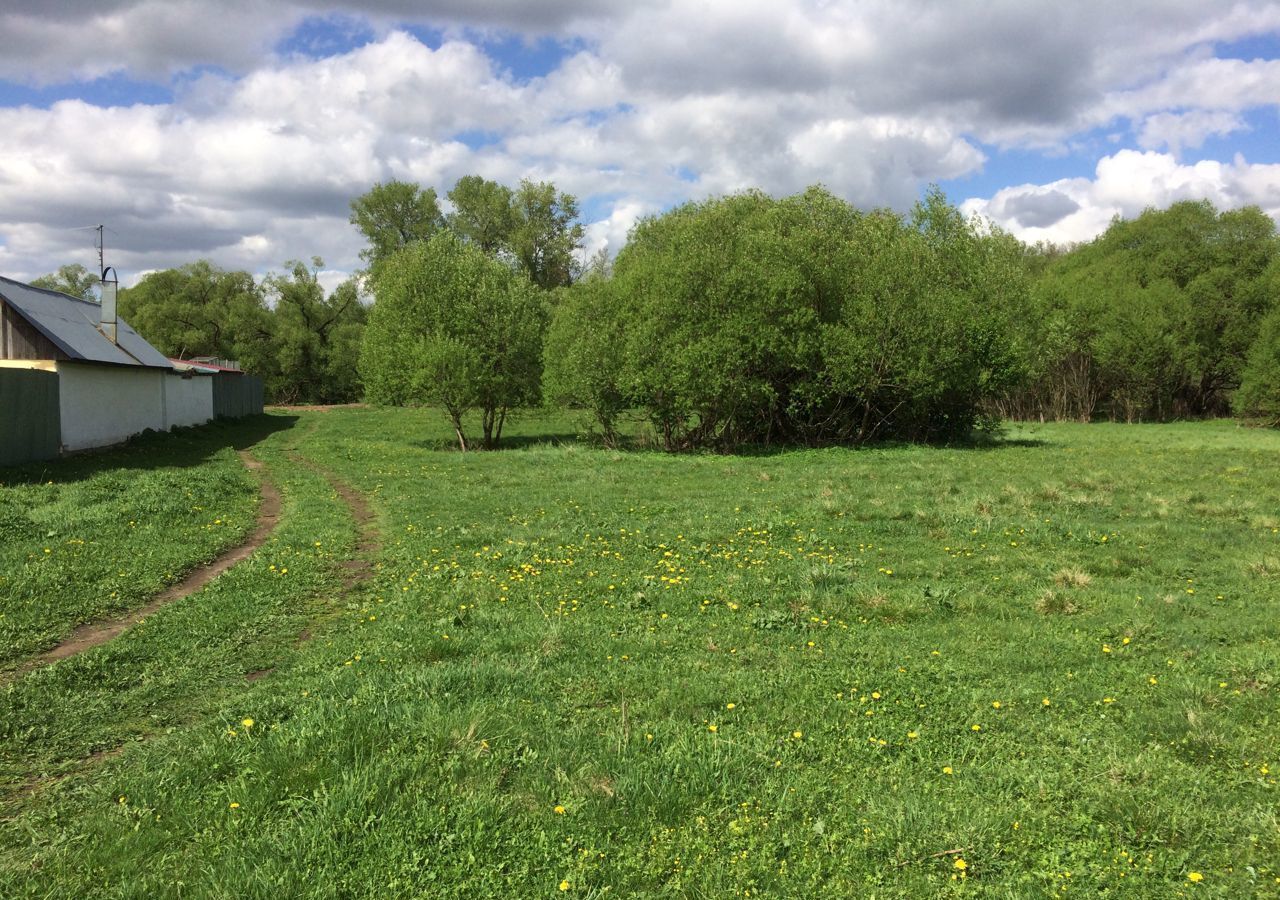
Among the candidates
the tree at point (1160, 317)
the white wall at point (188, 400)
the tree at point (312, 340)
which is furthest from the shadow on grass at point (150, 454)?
the tree at point (1160, 317)

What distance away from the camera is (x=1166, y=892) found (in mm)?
3373

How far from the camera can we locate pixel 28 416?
1659 centimetres

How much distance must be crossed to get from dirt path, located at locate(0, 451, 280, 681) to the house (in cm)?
756

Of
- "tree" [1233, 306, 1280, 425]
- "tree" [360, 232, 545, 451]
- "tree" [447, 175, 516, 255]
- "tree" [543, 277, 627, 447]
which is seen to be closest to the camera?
"tree" [543, 277, 627, 447]

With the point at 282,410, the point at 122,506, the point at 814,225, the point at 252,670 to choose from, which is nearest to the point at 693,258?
the point at 814,225

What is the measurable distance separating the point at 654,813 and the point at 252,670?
395cm

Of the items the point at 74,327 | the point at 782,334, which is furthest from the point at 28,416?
the point at 782,334

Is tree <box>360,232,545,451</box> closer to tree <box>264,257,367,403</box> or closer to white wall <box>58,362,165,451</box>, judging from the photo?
white wall <box>58,362,165,451</box>

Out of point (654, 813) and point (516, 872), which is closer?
point (516, 872)

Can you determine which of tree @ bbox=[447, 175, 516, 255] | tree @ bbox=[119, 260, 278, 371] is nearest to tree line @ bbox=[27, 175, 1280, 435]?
tree @ bbox=[447, 175, 516, 255]

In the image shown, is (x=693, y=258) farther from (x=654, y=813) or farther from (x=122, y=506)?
(x=654, y=813)

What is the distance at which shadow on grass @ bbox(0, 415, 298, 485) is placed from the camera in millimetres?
15594

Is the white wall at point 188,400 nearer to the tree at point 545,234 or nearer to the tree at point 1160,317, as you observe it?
the tree at point 545,234

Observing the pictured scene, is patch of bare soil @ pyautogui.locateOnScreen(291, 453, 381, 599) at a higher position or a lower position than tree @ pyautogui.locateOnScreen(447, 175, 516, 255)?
lower
